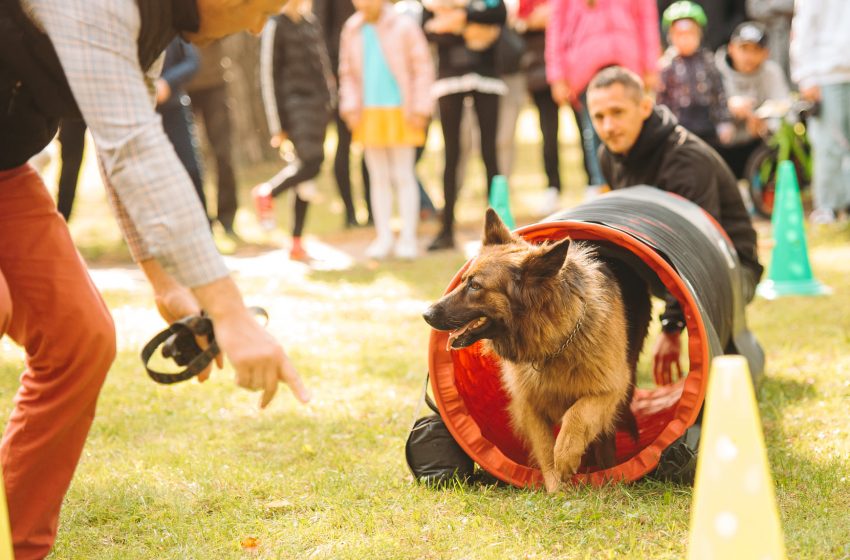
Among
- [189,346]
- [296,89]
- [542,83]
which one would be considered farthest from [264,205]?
[189,346]

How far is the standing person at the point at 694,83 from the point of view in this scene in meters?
10.5

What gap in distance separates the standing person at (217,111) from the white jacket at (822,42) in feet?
19.3

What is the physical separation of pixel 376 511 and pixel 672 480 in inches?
→ 47.1

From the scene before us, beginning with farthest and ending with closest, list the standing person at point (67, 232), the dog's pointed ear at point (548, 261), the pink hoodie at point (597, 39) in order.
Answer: the pink hoodie at point (597, 39)
the dog's pointed ear at point (548, 261)
the standing person at point (67, 232)

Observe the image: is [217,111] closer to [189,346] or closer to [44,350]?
[44,350]

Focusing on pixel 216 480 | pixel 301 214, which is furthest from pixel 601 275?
pixel 301 214

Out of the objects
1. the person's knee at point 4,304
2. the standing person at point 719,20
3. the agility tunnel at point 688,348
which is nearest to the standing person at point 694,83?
the standing person at point 719,20

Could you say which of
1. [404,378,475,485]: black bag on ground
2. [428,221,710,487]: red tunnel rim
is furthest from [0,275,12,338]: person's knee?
[404,378,475,485]: black bag on ground

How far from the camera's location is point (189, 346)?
3105 mm

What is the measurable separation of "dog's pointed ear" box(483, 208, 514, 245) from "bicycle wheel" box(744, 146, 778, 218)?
23.3 feet

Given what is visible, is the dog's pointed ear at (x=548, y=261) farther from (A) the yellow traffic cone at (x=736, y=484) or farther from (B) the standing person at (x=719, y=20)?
(B) the standing person at (x=719, y=20)

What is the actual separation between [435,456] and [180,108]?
6366mm

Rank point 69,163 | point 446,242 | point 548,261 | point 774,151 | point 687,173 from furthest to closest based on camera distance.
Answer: point 774,151 < point 446,242 < point 69,163 < point 687,173 < point 548,261

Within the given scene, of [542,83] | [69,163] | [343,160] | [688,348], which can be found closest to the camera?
[688,348]
